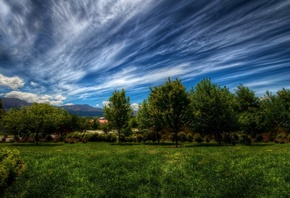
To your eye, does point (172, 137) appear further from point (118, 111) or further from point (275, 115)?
point (275, 115)

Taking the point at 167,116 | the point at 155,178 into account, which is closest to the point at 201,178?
the point at 155,178

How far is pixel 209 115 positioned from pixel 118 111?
20.1 meters

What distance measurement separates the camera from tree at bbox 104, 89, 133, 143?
45.8 m

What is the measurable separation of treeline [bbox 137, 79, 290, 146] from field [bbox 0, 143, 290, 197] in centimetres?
1943

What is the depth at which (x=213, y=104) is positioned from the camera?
37906 millimetres

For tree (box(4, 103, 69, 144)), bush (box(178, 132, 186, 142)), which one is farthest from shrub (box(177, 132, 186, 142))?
tree (box(4, 103, 69, 144))

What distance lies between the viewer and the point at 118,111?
150 ft

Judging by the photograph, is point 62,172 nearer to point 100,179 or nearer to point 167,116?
point 100,179

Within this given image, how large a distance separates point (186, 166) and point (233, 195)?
4054 mm

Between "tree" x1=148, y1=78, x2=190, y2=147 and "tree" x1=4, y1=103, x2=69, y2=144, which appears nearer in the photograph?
"tree" x1=148, y1=78, x2=190, y2=147

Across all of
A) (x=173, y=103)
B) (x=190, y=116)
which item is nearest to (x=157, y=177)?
(x=173, y=103)

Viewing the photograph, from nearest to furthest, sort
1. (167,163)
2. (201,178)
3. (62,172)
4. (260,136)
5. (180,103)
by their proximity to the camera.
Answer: (201,178) → (62,172) → (167,163) → (180,103) → (260,136)

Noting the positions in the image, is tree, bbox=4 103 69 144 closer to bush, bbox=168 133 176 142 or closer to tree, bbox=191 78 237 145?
bush, bbox=168 133 176 142

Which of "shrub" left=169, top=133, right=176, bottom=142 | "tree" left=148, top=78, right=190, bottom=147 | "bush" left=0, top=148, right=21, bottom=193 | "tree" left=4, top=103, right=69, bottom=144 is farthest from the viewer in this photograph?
"shrub" left=169, top=133, right=176, bottom=142
